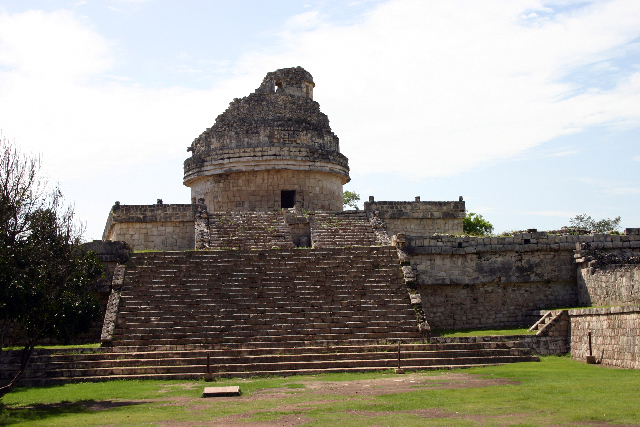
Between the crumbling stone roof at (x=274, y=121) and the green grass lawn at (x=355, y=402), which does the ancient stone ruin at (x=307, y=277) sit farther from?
the green grass lawn at (x=355, y=402)

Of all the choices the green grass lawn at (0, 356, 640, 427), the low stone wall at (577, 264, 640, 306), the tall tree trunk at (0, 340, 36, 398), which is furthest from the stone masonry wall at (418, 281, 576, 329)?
the tall tree trunk at (0, 340, 36, 398)

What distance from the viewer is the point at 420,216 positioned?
26391mm

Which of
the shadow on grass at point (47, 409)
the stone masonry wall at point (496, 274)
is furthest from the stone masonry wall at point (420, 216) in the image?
the shadow on grass at point (47, 409)

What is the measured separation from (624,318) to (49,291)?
459 inches

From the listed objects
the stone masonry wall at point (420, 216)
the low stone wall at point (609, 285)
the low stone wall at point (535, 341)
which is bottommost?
the low stone wall at point (535, 341)

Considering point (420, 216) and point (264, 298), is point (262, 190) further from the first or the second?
point (264, 298)

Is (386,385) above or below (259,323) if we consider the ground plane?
below

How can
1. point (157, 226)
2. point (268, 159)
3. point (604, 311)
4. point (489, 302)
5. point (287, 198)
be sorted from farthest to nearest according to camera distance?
point (287, 198) → point (268, 159) → point (157, 226) → point (489, 302) → point (604, 311)

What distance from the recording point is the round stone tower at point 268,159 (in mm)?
26953

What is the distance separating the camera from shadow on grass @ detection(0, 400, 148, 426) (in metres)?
10.9

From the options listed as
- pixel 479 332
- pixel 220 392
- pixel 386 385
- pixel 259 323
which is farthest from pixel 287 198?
Answer: pixel 220 392

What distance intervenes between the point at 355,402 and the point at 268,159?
1647 cm

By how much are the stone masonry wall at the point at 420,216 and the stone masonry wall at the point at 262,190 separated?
2.59 metres

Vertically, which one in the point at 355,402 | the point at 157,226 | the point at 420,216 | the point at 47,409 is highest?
the point at 420,216
